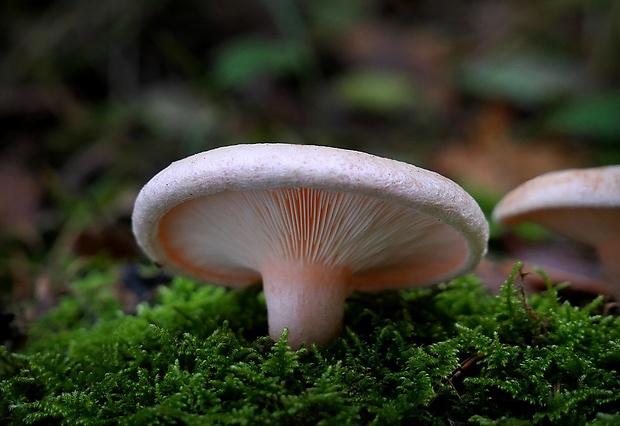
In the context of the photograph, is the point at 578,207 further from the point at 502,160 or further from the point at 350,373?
the point at 502,160

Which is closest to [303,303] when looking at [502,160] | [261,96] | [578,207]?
[578,207]

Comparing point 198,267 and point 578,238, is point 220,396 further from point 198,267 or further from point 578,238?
point 578,238

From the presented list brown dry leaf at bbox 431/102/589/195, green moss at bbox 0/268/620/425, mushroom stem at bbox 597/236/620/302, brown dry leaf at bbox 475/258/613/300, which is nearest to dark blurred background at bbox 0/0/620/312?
brown dry leaf at bbox 431/102/589/195

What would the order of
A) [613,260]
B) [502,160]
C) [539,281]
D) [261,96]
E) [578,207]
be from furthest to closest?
[261,96], [502,160], [539,281], [613,260], [578,207]

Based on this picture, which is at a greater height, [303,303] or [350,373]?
[303,303]

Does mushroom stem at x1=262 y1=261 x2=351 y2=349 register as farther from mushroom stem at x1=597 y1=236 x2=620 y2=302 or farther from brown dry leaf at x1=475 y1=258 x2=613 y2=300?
mushroom stem at x1=597 y1=236 x2=620 y2=302

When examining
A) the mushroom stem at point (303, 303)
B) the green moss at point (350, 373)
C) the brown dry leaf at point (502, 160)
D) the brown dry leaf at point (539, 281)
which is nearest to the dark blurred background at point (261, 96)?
the brown dry leaf at point (502, 160)

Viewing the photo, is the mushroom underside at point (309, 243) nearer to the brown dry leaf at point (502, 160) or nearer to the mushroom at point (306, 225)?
the mushroom at point (306, 225)

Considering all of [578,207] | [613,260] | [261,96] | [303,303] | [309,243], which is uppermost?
[261,96]
